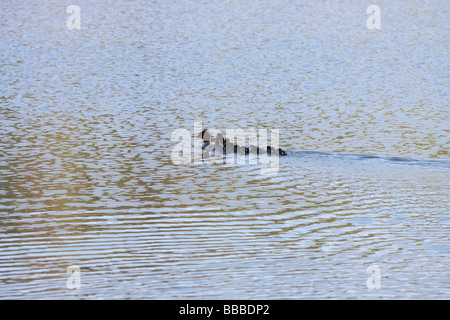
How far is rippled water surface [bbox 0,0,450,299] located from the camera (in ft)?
31.4

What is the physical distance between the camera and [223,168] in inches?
596

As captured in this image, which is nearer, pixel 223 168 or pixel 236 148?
pixel 223 168

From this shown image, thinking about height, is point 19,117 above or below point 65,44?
below

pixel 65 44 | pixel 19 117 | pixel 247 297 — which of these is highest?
pixel 65 44

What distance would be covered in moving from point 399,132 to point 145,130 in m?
5.31

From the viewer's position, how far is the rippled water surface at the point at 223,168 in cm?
957

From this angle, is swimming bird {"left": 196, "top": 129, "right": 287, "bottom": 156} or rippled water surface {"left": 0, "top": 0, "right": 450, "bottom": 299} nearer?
rippled water surface {"left": 0, "top": 0, "right": 450, "bottom": 299}

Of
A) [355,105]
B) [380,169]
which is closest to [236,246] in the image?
[380,169]

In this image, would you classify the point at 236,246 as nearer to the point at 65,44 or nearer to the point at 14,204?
the point at 14,204

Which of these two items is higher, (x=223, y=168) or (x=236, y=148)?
(x=236, y=148)

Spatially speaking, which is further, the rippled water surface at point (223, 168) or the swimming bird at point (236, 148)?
the swimming bird at point (236, 148)

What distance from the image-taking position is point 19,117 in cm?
1902

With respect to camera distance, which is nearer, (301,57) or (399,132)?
(399,132)

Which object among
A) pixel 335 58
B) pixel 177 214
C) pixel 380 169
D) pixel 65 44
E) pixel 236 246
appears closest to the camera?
pixel 236 246
